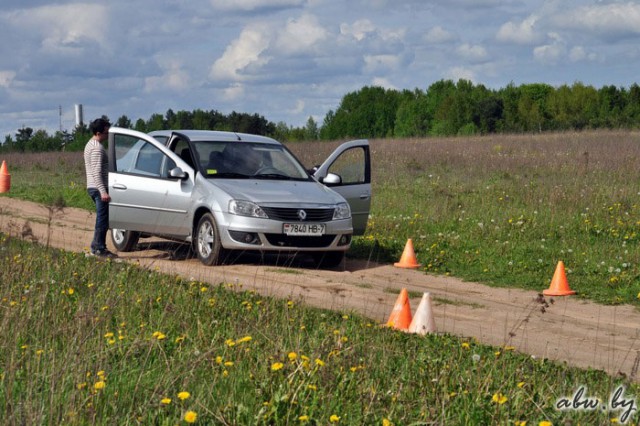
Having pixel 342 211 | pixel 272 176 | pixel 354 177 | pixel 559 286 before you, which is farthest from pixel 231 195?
pixel 559 286

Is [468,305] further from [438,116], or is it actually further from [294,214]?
[438,116]

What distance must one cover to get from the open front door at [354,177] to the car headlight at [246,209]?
1.62 m

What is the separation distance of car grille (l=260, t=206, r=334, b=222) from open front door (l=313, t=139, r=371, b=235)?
1079 mm

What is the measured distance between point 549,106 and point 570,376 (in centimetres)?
8872

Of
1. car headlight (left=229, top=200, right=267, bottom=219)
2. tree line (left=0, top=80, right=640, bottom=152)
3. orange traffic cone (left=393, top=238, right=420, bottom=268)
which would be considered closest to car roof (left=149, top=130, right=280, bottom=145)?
car headlight (left=229, top=200, right=267, bottom=219)

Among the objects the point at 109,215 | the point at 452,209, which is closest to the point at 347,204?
the point at 109,215

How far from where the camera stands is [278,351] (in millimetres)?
6820

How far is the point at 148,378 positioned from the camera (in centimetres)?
627

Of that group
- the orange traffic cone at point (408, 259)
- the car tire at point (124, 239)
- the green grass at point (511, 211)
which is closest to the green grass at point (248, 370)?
the green grass at point (511, 211)

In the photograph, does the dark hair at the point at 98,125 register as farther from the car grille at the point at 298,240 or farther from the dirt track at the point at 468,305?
the car grille at the point at 298,240

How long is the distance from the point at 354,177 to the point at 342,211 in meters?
1.43

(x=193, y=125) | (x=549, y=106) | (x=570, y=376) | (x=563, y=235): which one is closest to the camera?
(x=570, y=376)

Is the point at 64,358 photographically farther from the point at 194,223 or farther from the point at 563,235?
the point at 563,235

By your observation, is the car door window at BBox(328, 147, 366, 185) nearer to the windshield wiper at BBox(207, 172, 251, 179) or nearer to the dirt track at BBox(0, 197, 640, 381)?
the dirt track at BBox(0, 197, 640, 381)
